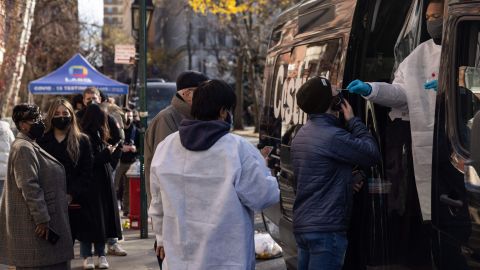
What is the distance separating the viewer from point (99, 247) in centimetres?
755

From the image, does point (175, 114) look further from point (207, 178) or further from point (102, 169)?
point (102, 169)

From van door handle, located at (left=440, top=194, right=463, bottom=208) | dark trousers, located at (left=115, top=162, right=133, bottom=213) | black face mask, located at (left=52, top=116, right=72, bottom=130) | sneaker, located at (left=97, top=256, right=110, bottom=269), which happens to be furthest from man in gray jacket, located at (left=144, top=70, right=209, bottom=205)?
dark trousers, located at (left=115, top=162, right=133, bottom=213)

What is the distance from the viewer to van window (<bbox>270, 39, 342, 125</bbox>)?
5366 millimetres

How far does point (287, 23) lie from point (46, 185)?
2.83 m

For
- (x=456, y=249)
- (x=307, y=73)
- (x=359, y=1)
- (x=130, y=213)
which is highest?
(x=359, y=1)

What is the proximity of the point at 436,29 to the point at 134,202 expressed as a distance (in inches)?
248

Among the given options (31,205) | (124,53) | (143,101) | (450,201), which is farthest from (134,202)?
(124,53)

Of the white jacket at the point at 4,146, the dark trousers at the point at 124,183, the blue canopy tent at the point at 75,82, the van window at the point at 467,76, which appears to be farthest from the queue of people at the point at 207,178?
the blue canopy tent at the point at 75,82

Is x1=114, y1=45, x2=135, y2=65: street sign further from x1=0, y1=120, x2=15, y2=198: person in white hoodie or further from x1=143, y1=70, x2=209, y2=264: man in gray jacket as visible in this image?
x1=143, y1=70, x2=209, y2=264: man in gray jacket

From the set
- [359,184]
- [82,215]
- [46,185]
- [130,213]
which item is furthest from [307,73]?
[130,213]

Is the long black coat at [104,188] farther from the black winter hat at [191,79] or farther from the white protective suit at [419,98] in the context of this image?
the white protective suit at [419,98]

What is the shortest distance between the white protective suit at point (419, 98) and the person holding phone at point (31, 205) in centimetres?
253

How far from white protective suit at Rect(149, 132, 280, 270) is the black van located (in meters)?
0.93

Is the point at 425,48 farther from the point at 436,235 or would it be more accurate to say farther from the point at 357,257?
the point at 357,257
